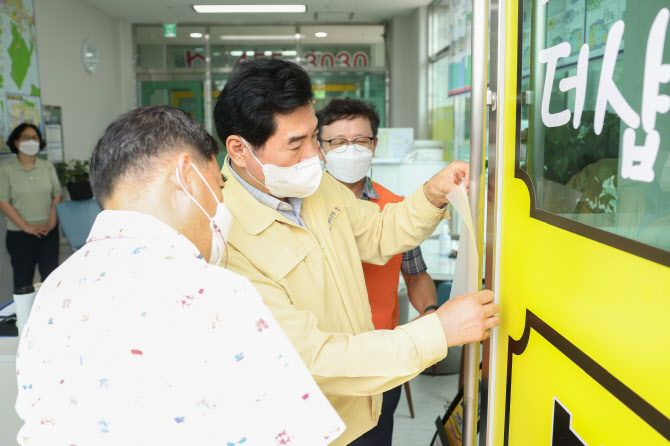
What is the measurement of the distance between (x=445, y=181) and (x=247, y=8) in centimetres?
712

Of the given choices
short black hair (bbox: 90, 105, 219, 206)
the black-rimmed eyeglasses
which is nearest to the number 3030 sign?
the black-rimmed eyeglasses

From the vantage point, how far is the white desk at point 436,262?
9.81 ft

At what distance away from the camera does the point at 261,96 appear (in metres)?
1.24

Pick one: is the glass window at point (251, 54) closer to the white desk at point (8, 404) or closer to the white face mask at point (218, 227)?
the white desk at point (8, 404)

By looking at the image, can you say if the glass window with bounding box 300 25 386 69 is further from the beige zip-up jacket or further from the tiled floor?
the beige zip-up jacket

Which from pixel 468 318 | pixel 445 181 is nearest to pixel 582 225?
pixel 468 318

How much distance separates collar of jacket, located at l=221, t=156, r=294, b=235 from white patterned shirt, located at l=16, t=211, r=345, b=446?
0.43 metres

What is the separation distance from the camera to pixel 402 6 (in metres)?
7.61

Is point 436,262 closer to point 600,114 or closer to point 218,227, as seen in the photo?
point 218,227

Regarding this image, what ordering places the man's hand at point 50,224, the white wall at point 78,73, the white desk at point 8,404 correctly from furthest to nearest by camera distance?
the white wall at point 78,73 < the man's hand at point 50,224 < the white desk at point 8,404

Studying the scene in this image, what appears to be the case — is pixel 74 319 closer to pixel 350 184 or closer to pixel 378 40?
pixel 350 184

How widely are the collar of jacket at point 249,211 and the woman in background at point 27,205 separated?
3.82 meters

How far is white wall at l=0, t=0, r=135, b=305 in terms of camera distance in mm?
6188

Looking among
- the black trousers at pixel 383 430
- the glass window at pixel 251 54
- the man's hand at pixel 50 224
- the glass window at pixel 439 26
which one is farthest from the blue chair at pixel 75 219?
the glass window at pixel 251 54
